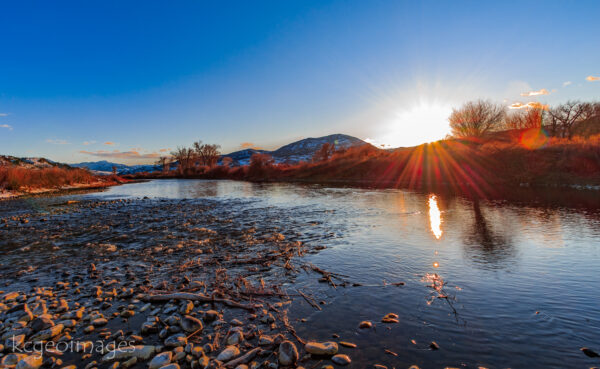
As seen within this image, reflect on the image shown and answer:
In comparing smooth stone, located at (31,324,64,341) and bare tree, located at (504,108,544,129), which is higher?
bare tree, located at (504,108,544,129)

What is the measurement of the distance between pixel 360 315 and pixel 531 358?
9.23 ft

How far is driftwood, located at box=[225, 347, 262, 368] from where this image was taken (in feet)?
13.2

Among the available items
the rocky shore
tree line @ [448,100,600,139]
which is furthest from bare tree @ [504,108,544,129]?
the rocky shore

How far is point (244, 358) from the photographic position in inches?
164

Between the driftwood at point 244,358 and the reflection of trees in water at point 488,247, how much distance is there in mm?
7931

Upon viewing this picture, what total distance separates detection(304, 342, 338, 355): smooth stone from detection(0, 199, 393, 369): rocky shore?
1cm

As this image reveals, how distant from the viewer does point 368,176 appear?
221 ft

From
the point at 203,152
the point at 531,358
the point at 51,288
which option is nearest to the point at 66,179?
the point at 51,288

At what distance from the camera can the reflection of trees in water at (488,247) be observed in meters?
9.05


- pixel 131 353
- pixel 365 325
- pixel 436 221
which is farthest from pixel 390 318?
pixel 436 221

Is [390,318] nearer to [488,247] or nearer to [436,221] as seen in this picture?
[488,247]

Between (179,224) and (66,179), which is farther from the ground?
(66,179)

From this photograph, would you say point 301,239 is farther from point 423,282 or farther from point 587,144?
point 587,144

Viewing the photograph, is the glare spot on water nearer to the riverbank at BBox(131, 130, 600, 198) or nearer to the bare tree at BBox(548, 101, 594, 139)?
the riverbank at BBox(131, 130, 600, 198)
